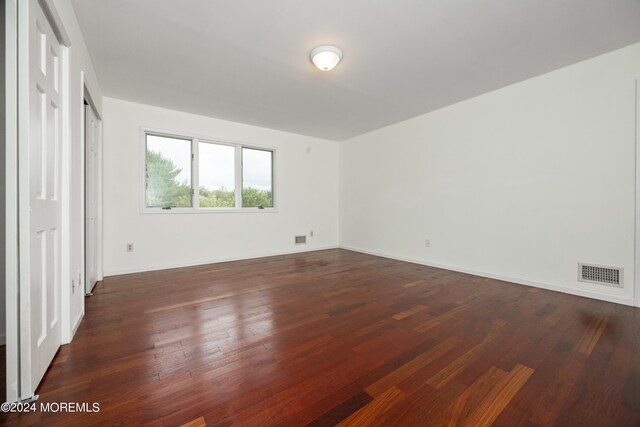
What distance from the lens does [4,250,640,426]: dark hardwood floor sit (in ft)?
4.12

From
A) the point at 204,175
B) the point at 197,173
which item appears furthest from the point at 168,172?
the point at 204,175

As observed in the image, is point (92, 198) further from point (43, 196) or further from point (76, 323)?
point (43, 196)

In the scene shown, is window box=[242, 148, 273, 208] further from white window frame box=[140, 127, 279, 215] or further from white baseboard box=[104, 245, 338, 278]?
white baseboard box=[104, 245, 338, 278]

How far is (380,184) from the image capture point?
17.3 ft

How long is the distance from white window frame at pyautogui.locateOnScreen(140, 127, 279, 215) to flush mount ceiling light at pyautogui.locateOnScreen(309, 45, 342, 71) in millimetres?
2668

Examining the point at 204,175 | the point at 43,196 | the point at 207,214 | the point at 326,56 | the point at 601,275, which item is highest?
the point at 326,56

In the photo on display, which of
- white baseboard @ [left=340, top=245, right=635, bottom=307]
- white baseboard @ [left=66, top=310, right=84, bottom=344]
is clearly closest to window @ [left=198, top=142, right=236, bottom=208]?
white baseboard @ [left=66, top=310, right=84, bottom=344]

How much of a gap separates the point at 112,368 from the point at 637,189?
4584 millimetres

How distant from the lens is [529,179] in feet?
10.7

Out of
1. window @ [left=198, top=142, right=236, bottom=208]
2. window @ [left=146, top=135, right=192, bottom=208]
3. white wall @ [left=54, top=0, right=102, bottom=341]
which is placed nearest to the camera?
white wall @ [left=54, top=0, right=102, bottom=341]

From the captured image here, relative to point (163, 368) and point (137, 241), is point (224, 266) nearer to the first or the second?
point (137, 241)

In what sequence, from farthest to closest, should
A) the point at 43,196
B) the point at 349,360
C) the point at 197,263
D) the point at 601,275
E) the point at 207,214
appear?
1. the point at 207,214
2. the point at 197,263
3. the point at 601,275
4. the point at 349,360
5. the point at 43,196

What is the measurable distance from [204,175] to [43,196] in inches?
123

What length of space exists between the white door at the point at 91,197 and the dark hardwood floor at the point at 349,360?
425 mm
